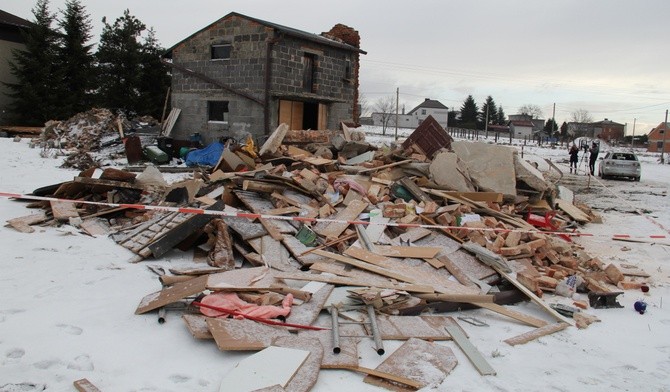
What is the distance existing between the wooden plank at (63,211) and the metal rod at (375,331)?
5961 mm

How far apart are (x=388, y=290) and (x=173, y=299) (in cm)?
252

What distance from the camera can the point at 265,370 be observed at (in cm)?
406

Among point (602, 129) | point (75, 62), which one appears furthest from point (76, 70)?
point (602, 129)

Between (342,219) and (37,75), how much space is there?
31034 millimetres

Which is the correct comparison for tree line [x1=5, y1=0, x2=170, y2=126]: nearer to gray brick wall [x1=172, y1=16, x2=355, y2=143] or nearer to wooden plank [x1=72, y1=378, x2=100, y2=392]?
gray brick wall [x1=172, y1=16, x2=355, y2=143]

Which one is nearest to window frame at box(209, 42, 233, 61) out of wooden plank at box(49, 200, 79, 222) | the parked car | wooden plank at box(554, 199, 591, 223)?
wooden plank at box(49, 200, 79, 222)

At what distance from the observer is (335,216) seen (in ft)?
29.1

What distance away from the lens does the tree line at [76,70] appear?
31.0m

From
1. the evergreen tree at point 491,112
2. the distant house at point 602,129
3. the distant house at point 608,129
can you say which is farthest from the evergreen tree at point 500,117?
the distant house at point 608,129

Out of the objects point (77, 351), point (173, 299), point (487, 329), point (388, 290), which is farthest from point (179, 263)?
point (487, 329)

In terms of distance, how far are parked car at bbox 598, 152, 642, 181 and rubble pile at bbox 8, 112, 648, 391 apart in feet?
48.7

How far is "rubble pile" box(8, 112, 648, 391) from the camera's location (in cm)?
496

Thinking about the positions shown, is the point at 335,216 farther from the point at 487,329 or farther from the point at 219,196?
the point at 487,329

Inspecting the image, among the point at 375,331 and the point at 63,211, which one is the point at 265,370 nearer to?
the point at 375,331
